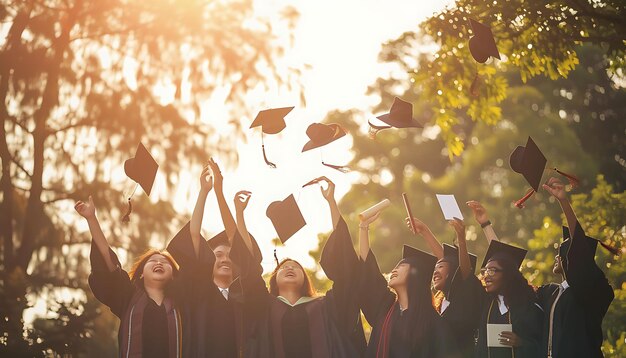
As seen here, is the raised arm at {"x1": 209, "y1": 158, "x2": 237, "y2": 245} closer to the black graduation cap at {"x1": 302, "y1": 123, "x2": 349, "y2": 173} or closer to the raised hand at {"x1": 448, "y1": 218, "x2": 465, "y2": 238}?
the black graduation cap at {"x1": 302, "y1": 123, "x2": 349, "y2": 173}

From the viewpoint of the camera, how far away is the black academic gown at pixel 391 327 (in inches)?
294

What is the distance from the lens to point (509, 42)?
11.2 meters

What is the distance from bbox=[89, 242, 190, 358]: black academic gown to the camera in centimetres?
730

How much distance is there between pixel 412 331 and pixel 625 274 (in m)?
6.72

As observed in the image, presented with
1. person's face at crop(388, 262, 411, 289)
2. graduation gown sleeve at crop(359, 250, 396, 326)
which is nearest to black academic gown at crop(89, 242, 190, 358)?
graduation gown sleeve at crop(359, 250, 396, 326)

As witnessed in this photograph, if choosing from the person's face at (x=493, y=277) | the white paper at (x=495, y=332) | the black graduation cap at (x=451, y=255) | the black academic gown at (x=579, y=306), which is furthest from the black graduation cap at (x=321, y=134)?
the black academic gown at (x=579, y=306)

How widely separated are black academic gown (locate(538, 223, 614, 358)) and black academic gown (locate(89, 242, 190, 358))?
101 inches

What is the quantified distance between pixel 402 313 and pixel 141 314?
1852mm

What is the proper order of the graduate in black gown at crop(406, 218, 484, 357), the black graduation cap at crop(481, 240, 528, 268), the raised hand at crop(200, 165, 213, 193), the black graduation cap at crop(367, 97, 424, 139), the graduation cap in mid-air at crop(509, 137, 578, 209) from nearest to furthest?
the raised hand at crop(200, 165, 213, 193)
the graduate in black gown at crop(406, 218, 484, 357)
the black graduation cap at crop(481, 240, 528, 268)
the graduation cap in mid-air at crop(509, 137, 578, 209)
the black graduation cap at crop(367, 97, 424, 139)

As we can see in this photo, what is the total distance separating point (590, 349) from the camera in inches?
287

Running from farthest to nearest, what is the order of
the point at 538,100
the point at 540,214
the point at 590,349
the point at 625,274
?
the point at 538,100
the point at 540,214
the point at 625,274
the point at 590,349

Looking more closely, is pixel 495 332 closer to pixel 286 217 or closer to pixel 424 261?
pixel 424 261

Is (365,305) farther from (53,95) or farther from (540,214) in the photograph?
(540,214)

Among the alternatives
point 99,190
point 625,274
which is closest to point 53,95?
point 99,190
